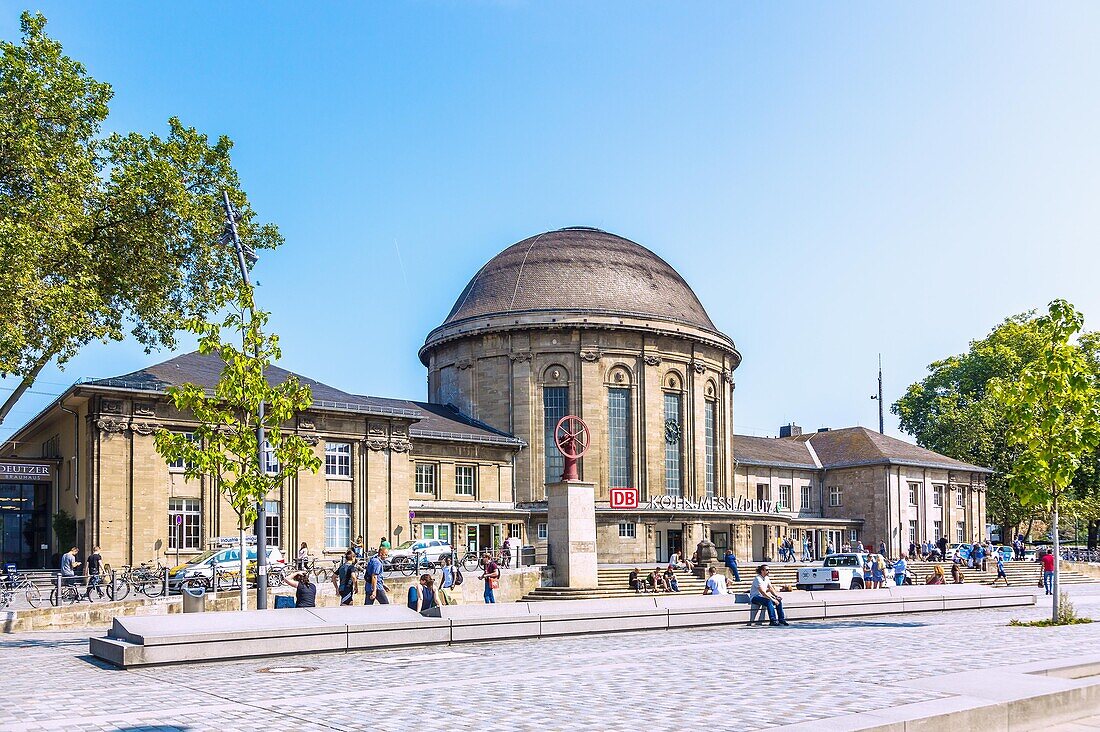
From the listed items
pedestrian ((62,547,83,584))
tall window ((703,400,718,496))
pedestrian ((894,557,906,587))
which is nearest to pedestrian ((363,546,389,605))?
pedestrian ((62,547,83,584))

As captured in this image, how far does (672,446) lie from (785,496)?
1328 centimetres

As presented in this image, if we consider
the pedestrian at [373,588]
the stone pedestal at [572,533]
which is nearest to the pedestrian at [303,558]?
the pedestrian at [373,588]

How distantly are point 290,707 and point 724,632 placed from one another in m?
12.3

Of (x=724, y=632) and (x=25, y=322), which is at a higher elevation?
(x=25, y=322)

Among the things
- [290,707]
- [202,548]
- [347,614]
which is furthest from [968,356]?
[290,707]

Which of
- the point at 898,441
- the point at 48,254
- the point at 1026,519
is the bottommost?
the point at 1026,519

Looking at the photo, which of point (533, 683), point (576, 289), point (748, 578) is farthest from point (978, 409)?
point (533, 683)

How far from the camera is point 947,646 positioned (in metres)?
17.4

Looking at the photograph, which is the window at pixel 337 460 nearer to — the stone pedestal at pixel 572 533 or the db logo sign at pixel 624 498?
the stone pedestal at pixel 572 533

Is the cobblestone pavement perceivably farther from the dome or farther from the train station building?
the dome

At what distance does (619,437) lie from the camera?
61344 mm

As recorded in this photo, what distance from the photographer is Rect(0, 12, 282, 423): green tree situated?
28.5m

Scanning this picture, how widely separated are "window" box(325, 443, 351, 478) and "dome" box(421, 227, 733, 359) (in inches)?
622

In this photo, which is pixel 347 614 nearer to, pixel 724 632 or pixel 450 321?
pixel 724 632
